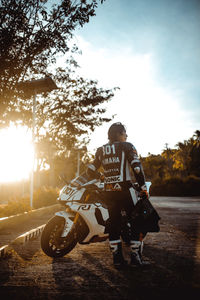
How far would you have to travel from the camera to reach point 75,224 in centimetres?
381

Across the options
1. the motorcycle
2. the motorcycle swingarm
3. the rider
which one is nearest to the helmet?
the rider

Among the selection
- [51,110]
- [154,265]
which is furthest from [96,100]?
[154,265]

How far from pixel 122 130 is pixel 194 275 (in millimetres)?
2203

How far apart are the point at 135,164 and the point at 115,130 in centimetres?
68

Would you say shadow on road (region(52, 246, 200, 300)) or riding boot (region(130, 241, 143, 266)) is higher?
riding boot (region(130, 241, 143, 266))

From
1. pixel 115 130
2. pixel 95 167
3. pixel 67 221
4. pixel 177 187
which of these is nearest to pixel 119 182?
pixel 95 167

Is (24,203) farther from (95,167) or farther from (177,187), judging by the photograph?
(177,187)

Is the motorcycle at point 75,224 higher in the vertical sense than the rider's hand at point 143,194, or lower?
lower

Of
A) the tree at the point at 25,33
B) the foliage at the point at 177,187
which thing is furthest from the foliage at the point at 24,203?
the foliage at the point at 177,187

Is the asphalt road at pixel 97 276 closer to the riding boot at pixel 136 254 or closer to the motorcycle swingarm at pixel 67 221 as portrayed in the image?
→ the riding boot at pixel 136 254

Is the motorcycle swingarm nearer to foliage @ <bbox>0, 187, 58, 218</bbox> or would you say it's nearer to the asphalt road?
the asphalt road

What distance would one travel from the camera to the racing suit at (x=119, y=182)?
363cm

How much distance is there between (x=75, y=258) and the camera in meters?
3.89

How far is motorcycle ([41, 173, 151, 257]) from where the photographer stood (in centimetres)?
371
